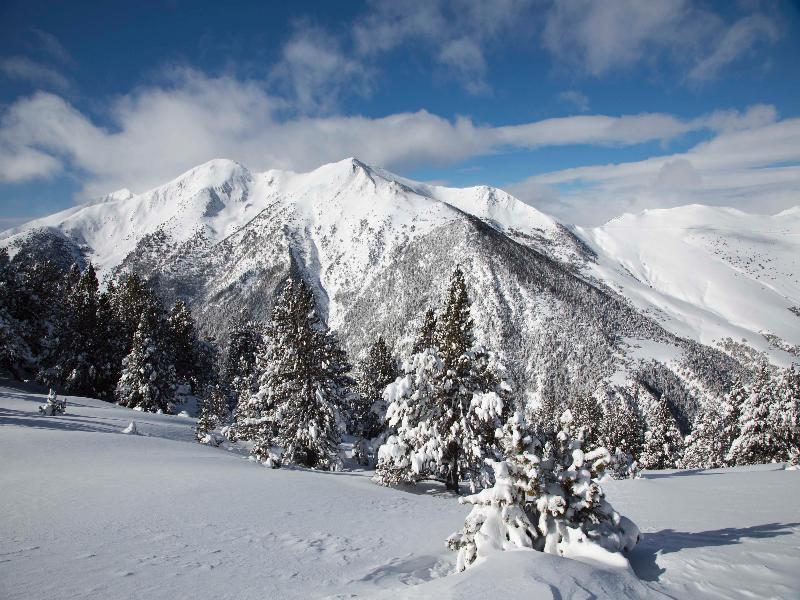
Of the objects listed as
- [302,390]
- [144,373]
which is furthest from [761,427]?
[144,373]

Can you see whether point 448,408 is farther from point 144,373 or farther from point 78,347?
point 78,347

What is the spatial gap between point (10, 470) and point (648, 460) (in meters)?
58.2

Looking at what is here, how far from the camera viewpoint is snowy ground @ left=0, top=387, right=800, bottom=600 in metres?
5.20

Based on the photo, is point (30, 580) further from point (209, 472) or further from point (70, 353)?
point (70, 353)

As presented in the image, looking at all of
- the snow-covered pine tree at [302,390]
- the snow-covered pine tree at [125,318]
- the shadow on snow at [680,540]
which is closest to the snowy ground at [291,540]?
the shadow on snow at [680,540]

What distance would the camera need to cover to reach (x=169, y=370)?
38.4 meters

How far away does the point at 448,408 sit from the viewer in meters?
18.2

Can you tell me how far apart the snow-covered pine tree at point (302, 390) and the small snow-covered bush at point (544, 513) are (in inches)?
645

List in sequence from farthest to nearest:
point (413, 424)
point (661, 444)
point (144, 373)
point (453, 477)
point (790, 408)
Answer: point (661, 444)
point (144, 373)
point (790, 408)
point (413, 424)
point (453, 477)

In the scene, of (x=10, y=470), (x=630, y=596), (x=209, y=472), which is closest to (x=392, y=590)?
(x=630, y=596)

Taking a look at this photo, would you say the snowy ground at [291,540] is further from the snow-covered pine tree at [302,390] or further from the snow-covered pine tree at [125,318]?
the snow-covered pine tree at [125,318]

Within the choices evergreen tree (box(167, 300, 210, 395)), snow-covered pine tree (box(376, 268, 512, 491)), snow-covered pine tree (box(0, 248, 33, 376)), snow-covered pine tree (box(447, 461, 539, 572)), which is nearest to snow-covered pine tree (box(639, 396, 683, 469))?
snow-covered pine tree (box(376, 268, 512, 491))

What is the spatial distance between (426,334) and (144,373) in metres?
27.5

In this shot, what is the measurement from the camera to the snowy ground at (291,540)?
5.20 metres
